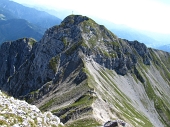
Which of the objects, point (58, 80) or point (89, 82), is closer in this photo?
point (89, 82)

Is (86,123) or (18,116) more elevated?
(18,116)

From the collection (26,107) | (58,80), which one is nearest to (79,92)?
(58,80)

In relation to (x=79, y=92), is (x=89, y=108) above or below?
above

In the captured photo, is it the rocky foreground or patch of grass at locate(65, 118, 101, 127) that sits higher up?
the rocky foreground

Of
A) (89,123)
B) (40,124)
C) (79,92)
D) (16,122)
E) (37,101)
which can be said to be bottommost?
(37,101)

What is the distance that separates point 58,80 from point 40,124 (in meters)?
147

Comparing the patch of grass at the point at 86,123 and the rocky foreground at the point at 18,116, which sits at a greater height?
the rocky foreground at the point at 18,116

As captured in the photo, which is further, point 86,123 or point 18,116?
point 86,123

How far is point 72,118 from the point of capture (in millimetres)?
86000

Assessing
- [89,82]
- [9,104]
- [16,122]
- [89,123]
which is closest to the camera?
[16,122]

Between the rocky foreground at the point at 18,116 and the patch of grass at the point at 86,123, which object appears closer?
the rocky foreground at the point at 18,116

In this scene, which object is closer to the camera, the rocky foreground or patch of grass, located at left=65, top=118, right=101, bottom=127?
the rocky foreground

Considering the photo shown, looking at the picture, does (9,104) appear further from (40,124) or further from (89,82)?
(89,82)

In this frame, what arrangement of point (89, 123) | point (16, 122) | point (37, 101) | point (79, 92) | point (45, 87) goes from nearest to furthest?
point (16, 122) → point (89, 123) → point (79, 92) → point (37, 101) → point (45, 87)
